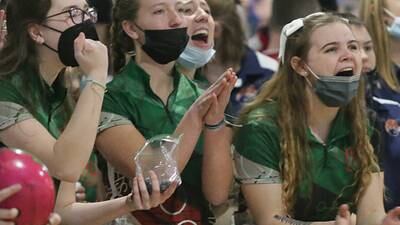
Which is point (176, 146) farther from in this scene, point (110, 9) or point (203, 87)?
point (110, 9)

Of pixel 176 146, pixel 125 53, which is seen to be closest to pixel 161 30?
pixel 125 53

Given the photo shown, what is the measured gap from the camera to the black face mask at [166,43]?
394cm

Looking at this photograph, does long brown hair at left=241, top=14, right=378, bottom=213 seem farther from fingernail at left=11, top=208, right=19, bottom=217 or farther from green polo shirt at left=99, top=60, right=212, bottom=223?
fingernail at left=11, top=208, right=19, bottom=217

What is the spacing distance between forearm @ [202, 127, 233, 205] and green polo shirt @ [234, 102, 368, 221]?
9cm

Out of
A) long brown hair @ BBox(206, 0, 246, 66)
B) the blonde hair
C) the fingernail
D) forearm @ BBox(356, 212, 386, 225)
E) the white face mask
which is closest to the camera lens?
the fingernail

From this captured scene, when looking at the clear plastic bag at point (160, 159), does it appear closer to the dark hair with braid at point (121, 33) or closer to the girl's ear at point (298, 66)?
the dark hair with braid at point (121, 33)

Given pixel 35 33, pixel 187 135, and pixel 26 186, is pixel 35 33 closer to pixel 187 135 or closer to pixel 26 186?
pixel 187 135

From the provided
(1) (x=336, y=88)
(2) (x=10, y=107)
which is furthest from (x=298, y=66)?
(2) (x=10, y=107)

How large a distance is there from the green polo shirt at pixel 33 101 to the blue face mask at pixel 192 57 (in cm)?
65

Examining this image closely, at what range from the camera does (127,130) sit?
3822mm

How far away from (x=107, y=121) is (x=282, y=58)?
76cm

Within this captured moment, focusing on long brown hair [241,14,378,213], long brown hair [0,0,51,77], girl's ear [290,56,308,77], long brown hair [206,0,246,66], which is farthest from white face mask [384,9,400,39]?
long brown hair [0,0,51,77]

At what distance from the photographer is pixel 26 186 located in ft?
9.34

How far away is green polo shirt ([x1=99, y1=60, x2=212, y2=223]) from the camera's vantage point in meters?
3.88
